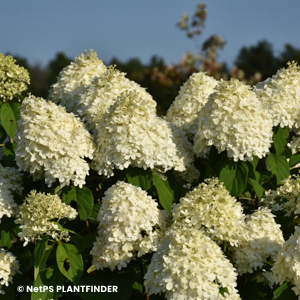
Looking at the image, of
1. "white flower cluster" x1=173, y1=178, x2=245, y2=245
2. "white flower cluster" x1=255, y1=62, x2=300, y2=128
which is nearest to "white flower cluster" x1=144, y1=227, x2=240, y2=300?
"white flower cluster" x1=173, y1=178, x2=245, y2=245

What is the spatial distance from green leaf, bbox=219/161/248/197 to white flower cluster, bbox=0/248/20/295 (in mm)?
1682

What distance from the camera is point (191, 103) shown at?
13.6 feet

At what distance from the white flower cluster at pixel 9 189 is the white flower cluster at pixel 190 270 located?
52.8 inches

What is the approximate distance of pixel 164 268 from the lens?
8.27 feet

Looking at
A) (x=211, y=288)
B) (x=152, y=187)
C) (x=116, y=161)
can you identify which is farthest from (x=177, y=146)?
(x=211, y=288)

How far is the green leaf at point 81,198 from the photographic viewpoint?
3.21 m

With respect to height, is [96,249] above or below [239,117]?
below

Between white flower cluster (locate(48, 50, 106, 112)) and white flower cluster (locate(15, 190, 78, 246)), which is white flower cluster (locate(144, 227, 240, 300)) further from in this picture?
white flower cluster (locate(48, 50, 106, 112))

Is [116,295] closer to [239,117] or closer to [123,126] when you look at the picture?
[123,126]

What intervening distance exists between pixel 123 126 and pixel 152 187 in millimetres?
578

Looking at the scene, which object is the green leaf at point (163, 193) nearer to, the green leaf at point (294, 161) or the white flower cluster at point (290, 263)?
the white flower cluster at point (290, 263)

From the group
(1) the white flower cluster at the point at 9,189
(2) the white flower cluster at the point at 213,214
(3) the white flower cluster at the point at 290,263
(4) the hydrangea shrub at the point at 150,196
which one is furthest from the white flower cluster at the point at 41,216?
(3) the white flower cluster at the point at 290,263

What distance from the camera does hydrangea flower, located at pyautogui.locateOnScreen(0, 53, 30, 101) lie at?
13.1 feet

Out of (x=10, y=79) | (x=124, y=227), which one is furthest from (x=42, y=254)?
(x=10, y=79)
